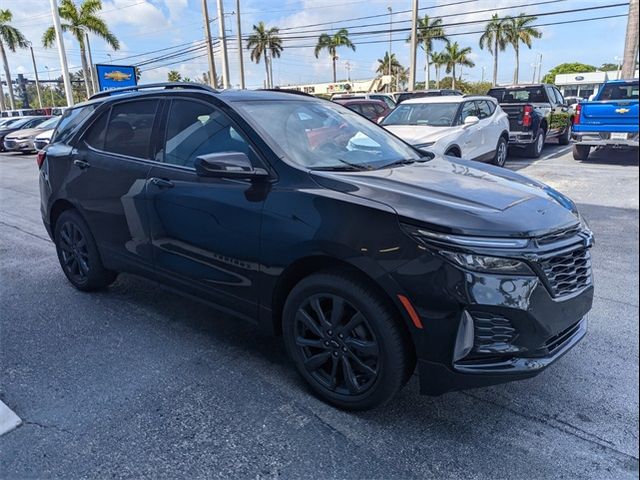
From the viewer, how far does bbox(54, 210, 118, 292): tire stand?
4.34 metres

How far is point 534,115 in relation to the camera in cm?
1210

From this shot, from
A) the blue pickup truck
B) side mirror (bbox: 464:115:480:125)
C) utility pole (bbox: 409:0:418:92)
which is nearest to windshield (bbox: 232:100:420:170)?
side mirror (bbox: 464:115:480:125)

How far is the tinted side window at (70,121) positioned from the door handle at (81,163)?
15.4 inches

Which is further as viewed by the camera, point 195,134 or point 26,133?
point 26,133

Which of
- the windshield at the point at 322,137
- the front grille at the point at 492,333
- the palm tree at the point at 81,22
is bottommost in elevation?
the front grille at the point at 492,333

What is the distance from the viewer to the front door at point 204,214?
9.82 ft

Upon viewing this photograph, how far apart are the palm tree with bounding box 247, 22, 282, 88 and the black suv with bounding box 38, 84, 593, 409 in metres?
52.4

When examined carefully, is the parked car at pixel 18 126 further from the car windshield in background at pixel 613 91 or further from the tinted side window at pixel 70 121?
the car windshield in background at pixel 613 91

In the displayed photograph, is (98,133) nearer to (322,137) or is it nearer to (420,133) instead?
(322,137)

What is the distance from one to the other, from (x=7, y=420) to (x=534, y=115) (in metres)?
12.5

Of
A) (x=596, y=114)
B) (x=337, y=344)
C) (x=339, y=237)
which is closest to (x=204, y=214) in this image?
(x=339, y=237)

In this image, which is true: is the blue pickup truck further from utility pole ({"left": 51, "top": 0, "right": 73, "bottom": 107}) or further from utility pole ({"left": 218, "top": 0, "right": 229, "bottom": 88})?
utility pole ({"left": 51, "top": 0, "right": 73, "bottom": 107})

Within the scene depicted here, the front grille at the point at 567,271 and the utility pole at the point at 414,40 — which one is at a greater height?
the utility pole at the point at 414,40

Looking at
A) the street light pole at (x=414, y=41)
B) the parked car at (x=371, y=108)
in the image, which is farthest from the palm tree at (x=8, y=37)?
the parked car at (x=371, y=108)
